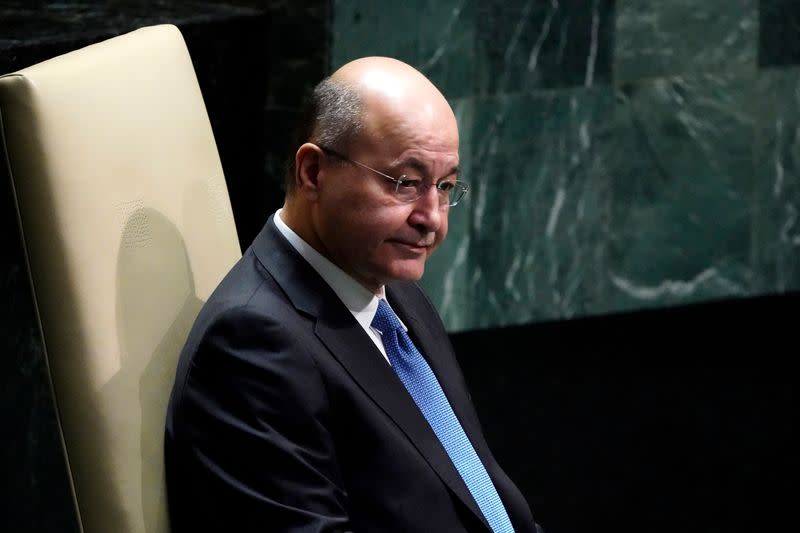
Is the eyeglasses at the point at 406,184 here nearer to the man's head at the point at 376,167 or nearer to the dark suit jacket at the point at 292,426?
the man's head at the point at 376,167

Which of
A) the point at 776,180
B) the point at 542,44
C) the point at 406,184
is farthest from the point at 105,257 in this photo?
the point at 776,180

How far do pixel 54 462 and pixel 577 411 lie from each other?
1882 millimetres

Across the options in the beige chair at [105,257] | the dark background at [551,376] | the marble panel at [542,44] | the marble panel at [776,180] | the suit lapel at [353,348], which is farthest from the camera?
the marble panel at [776,180]

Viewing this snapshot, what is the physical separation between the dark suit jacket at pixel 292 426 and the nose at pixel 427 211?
161 mm

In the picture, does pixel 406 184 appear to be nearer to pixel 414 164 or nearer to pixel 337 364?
pixel 414 164

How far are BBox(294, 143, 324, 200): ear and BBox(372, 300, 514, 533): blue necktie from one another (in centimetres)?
21

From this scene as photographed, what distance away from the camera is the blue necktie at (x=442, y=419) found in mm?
1974

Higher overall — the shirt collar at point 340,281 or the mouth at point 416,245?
the mouth at point 416,245

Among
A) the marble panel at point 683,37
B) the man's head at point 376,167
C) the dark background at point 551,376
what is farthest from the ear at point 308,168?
the marble panel at point 683,37

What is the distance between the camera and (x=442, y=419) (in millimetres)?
1993

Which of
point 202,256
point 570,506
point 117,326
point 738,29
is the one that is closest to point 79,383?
point 117,326

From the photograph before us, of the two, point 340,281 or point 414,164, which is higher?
point 414,164

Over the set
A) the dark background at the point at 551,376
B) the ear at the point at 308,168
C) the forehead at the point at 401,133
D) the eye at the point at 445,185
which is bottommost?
the dark background at the point at 551,376

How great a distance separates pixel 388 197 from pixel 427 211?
6 centimetres
